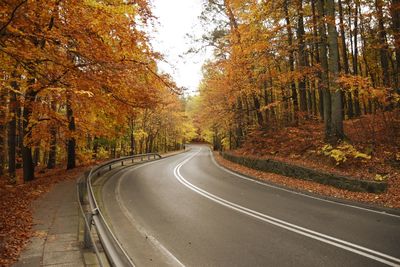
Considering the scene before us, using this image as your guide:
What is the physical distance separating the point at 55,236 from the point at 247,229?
4.72 m

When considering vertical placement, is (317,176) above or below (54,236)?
above

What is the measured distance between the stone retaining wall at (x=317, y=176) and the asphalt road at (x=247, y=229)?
1733mm

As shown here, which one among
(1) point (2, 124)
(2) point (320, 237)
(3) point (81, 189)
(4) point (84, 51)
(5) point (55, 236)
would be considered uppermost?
(4) point (84, 51)

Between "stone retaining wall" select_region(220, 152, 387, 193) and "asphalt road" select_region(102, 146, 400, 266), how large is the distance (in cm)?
173

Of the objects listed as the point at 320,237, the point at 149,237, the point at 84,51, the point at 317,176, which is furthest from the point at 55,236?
the point at 317,176

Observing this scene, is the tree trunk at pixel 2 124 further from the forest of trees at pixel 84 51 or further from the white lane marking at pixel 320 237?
the white lane marking at pixel 320 237

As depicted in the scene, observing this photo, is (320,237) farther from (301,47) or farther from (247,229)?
(301,47)

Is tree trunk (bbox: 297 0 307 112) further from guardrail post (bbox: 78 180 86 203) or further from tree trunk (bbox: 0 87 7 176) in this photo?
tree trunk (bbox: 0 87 7 176)

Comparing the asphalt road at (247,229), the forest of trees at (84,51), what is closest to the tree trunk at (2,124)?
the forest of trees at (84,51)

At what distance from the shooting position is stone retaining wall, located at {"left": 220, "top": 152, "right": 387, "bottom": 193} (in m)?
10.6

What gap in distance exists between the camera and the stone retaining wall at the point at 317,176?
34.8 ft

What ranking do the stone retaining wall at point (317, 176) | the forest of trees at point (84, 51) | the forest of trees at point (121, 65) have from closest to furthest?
the forest of trees at point (84, 51) → the forest of trees at point (121, 65) → the stone retaining wall at point (317, 176)

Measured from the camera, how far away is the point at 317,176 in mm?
12719

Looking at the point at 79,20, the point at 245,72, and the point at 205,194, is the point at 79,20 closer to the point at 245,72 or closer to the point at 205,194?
the point at 205,194
